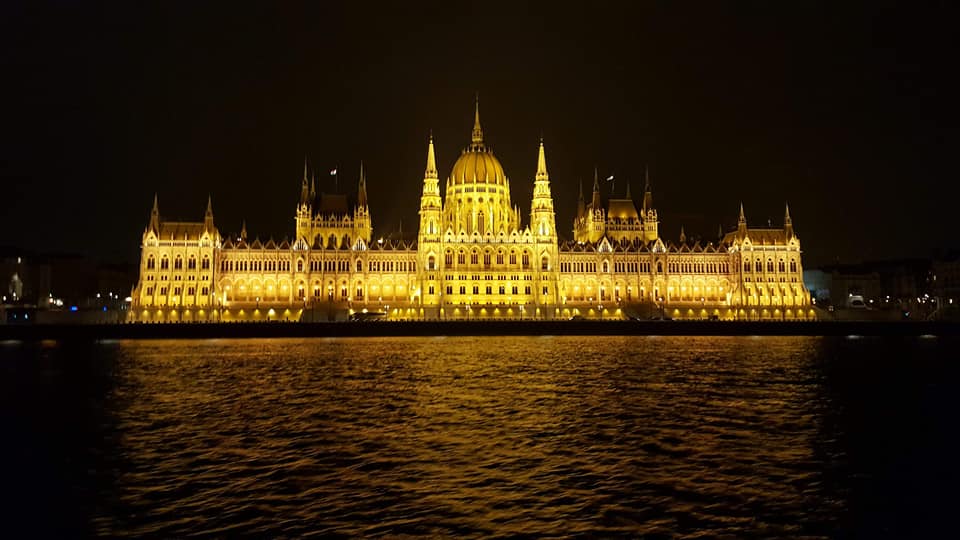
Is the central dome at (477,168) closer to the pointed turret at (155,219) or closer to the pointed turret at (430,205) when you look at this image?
the pointed turret at (430,205)

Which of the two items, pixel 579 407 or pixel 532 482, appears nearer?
pixel 532 482

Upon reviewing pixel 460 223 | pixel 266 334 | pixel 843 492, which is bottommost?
pixel 843 492

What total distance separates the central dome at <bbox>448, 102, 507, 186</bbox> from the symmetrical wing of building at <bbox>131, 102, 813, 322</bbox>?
0.25 meters

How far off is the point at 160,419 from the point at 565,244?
92536 millimetres

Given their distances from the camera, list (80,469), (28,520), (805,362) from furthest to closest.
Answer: (805,362) < (80,469) < (28,520)

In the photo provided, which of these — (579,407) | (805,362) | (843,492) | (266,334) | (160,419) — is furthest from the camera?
(266,334)

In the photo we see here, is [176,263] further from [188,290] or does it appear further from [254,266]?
[254,266]

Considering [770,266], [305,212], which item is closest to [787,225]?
[770,266]

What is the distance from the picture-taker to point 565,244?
11488 cm

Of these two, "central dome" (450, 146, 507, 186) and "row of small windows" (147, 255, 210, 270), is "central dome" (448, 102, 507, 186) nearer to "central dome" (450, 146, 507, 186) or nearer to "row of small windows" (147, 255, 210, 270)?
"central dome" (450, 146, 507, 186)

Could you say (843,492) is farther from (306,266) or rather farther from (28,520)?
(306,266)

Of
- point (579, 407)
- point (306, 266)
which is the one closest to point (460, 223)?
point (306, 266)

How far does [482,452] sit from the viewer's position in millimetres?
20406

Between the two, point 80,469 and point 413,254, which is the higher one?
point 413,254
